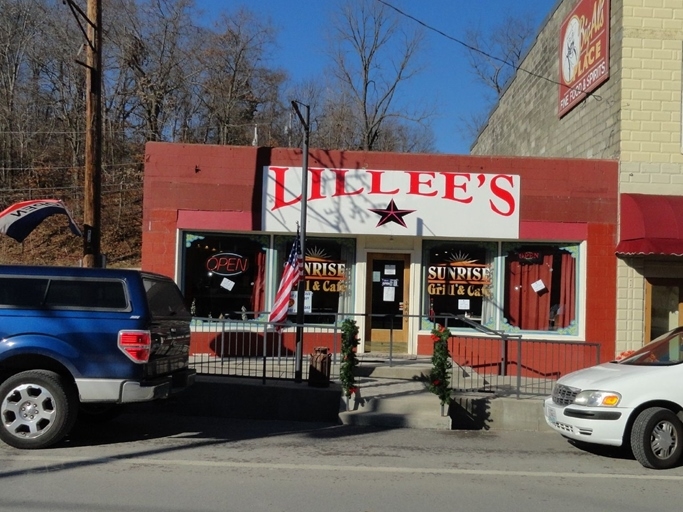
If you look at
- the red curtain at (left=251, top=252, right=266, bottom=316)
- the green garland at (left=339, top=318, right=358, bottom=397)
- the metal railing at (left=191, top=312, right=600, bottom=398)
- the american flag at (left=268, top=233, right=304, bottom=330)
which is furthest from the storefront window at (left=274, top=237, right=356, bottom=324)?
the green garland at (left=339, top=318, right=358, bottom=397)

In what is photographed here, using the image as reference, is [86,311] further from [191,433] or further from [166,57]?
[166,57]

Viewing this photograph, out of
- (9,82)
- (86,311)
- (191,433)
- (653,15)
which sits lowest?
(191,433)

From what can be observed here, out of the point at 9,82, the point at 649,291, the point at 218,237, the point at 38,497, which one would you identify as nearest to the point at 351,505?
the point at 38,497

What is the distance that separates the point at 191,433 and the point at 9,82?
2850 cm

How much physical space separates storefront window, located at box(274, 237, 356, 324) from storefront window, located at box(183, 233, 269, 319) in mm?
686

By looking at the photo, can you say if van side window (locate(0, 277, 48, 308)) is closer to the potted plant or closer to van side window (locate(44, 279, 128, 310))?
van side window (locate(44, 279, 128, 310))

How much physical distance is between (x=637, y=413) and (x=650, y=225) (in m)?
5.87

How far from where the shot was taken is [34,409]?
24.3ft

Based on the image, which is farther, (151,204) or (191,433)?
(151,204)

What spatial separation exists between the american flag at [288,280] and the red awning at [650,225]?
6018 millimetres

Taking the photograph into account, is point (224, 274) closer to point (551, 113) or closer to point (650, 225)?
point (650, 225)

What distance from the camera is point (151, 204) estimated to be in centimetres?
1305

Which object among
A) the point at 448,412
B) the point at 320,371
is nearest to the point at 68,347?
the point at 320,371

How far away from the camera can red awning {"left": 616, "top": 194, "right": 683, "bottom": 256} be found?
1204 centimetres
